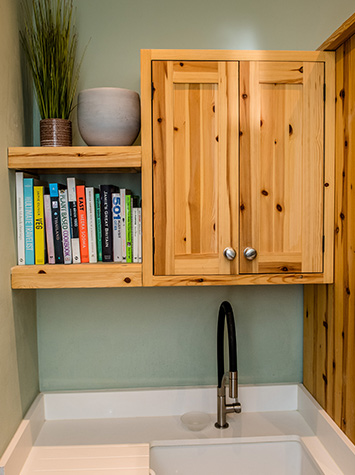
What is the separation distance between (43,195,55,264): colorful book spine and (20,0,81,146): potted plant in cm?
20

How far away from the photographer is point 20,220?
158 cm

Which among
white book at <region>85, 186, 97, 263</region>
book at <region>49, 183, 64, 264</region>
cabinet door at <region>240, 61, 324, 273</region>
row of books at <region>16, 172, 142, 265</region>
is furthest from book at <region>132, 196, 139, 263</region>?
cabinet door at <region>240, 61, 324, 273</region>

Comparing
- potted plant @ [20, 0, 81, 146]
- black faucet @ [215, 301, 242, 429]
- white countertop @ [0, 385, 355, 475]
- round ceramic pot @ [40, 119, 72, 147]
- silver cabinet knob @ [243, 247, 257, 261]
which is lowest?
white countertop @ [0, 385, 355, 475]

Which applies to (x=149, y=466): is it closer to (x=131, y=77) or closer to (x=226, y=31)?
(x=131, y=77)

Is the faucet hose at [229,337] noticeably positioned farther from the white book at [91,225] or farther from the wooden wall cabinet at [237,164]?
the white book at [91,225]

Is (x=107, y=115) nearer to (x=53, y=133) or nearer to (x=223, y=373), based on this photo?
(x=53, y=133)

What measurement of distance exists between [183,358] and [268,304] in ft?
1.33

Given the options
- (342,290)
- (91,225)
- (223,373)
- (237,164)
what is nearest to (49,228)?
(91,225)

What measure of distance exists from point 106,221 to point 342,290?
814 millimetres

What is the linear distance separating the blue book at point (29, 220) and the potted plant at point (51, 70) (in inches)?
6.2

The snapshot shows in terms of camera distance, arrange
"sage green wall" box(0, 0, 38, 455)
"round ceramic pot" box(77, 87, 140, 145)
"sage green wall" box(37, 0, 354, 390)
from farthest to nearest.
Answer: "sage green wall" box(37, 0, 354, 390)
"round ceramic pot" box(77, 87, 140, 145)
"sage green wall" box(0, 0, 38, 455)

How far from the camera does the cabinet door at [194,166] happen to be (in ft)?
4.94

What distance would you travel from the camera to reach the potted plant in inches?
62.6

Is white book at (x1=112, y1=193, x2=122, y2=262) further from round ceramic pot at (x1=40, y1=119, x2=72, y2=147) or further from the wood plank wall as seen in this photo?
the wood plank wall
